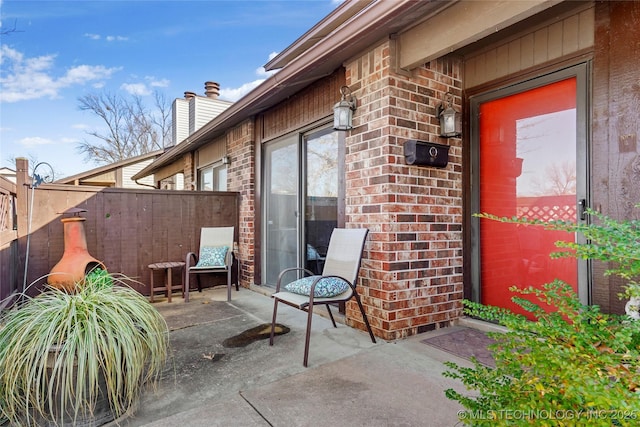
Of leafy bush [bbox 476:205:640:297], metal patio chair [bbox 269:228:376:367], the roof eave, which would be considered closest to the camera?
leafy bush [bbox 476:205:640:297]

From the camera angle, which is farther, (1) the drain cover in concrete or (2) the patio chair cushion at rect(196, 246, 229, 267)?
(2) the patio chair cushion at rect(196, 246, 229, 267)

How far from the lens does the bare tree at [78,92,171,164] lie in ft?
50.3

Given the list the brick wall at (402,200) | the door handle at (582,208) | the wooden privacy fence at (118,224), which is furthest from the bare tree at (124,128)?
the door handle at (582,208)

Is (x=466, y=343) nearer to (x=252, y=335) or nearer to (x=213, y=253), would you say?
(x=252, y=335)

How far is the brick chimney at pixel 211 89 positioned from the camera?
10.9m

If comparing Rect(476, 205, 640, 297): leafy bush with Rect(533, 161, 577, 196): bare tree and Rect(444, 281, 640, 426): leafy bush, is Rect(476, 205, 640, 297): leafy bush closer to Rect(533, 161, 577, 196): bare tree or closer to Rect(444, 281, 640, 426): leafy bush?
Rect(444, 281, 640, 426): leafy bush

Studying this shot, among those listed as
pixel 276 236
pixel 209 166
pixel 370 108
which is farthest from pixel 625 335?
pixel 209 166

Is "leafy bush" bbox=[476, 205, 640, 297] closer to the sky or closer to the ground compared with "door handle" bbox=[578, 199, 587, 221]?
closer to the ground

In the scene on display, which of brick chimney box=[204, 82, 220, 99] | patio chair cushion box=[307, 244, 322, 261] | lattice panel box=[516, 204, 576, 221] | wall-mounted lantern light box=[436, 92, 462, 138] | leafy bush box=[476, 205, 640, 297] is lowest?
patio chair cushion box=[307, 244, 322, 261]

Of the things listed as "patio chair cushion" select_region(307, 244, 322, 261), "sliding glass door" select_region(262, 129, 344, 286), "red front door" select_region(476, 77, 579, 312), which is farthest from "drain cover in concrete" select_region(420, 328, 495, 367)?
"patio chair cushion" select_region(307, 244, 322, 261)

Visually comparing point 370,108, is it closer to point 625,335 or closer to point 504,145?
point 504,145

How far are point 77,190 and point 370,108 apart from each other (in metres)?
3.70

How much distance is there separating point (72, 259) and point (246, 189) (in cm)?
230

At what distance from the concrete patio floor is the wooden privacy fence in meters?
1.92
